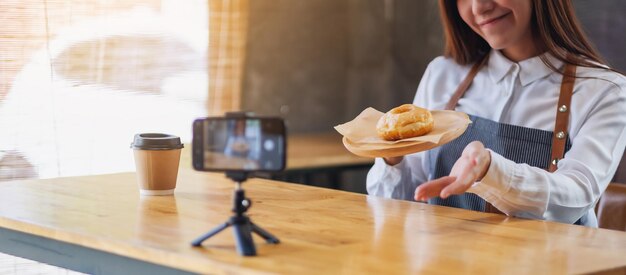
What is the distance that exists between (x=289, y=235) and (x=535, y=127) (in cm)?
106

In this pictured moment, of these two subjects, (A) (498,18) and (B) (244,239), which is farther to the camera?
(A) (498,18)

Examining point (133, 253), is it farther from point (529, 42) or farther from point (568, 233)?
point (529, 42)

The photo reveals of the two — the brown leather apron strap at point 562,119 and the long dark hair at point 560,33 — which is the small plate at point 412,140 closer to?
the brown leather apron strap at point 562,119

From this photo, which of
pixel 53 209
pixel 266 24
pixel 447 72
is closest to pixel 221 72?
pixel 266 24

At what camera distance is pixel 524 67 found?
98.2 inches

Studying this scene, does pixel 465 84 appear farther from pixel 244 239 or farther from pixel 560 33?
pixel 244 239

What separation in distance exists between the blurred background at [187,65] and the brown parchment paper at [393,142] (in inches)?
61.2

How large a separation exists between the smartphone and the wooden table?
135 millimetres

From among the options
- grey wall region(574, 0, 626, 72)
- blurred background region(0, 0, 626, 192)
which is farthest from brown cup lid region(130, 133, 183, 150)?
grey wall region(574, 0, 626, 72)

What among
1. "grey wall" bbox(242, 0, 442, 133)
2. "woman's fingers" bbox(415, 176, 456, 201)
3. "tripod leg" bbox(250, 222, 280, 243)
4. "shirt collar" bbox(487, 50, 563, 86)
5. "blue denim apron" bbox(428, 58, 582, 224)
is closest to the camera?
"tripod leg" bbox(250, 222, 280, 243)

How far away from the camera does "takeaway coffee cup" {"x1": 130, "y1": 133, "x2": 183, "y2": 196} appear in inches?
81.4

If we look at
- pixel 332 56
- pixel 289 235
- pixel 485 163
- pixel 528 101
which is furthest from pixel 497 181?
pixel 332 56

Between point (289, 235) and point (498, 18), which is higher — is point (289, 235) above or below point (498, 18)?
below

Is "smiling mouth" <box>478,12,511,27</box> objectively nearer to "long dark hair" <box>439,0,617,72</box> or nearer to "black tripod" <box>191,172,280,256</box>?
"long dark hair" <box>439,0,617,72</box>
